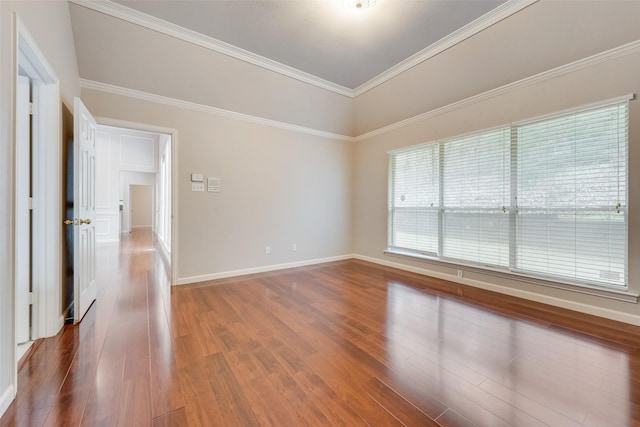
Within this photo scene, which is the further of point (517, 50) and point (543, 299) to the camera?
point (543, 299)

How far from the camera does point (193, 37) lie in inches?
122

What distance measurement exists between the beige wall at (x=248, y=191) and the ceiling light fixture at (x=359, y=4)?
7.29ft

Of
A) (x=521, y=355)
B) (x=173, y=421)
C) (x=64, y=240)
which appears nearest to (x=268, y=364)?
(x=173, y=421)

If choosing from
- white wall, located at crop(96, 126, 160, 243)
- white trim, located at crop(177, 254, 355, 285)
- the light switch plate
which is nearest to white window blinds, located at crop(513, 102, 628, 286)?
white trim, located at crop(177, 254, 355, 285)

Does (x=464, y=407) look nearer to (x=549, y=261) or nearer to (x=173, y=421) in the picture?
(x=173, y=421)

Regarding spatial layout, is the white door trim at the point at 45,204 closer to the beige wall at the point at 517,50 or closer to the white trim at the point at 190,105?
the white trim at the point at 190,105

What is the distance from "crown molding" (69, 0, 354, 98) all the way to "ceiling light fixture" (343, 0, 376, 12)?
1.41 metres

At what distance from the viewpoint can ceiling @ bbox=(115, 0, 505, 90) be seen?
2.67 m

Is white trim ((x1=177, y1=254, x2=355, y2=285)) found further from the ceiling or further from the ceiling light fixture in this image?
the ceiling light fixture

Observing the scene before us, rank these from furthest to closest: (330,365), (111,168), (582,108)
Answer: (111,168)
(582,108)
(330,365)

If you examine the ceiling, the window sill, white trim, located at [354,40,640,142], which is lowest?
the window sill

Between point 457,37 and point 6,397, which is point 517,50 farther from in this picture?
point 6,397

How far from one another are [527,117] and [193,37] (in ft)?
13.5

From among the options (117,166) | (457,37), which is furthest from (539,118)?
(117,166)
